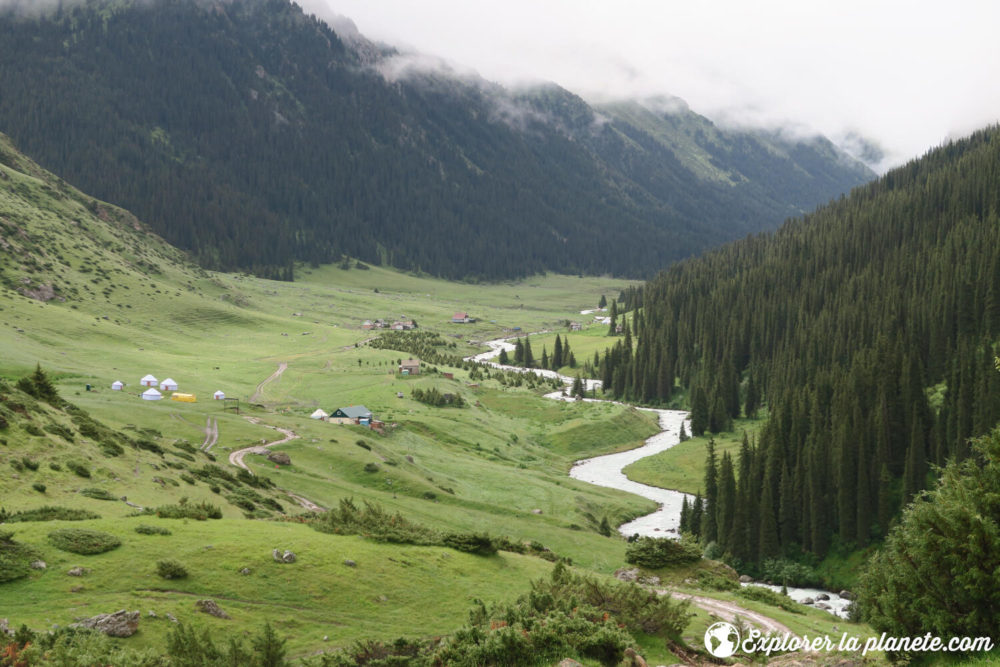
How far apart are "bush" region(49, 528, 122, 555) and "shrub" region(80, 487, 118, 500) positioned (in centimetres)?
1165

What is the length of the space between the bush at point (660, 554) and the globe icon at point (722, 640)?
19.6 m

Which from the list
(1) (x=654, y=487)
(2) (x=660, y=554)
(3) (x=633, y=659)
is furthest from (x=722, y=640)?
(1) (x=654, y=487)

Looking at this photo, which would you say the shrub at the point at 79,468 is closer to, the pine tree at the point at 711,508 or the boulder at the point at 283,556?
the boulder at the point at 283,556

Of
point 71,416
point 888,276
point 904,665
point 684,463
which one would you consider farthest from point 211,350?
point 904,665

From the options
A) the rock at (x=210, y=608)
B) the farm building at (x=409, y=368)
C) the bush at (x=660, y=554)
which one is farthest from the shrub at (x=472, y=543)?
the farm building at (x=409, y=368)

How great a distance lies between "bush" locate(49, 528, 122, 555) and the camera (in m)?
35.1

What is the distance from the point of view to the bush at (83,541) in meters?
35.1

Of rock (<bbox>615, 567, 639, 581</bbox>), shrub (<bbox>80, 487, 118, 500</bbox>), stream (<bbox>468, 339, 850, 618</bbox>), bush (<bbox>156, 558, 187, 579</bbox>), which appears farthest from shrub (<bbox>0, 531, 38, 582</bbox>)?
stream (<bbox>468, 339, 850, 618</bbox>)

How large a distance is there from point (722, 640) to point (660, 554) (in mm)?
22377

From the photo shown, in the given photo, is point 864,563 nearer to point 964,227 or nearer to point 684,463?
point 684,463

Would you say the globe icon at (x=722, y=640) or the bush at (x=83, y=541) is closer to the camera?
the bush at (x=83, y=541)

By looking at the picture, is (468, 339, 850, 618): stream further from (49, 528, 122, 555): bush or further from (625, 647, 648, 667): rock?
(49, 528, 122, 555): bush

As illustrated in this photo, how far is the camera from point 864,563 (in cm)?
8981

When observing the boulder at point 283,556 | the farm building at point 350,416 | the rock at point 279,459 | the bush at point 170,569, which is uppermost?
the bush at point 170,569
